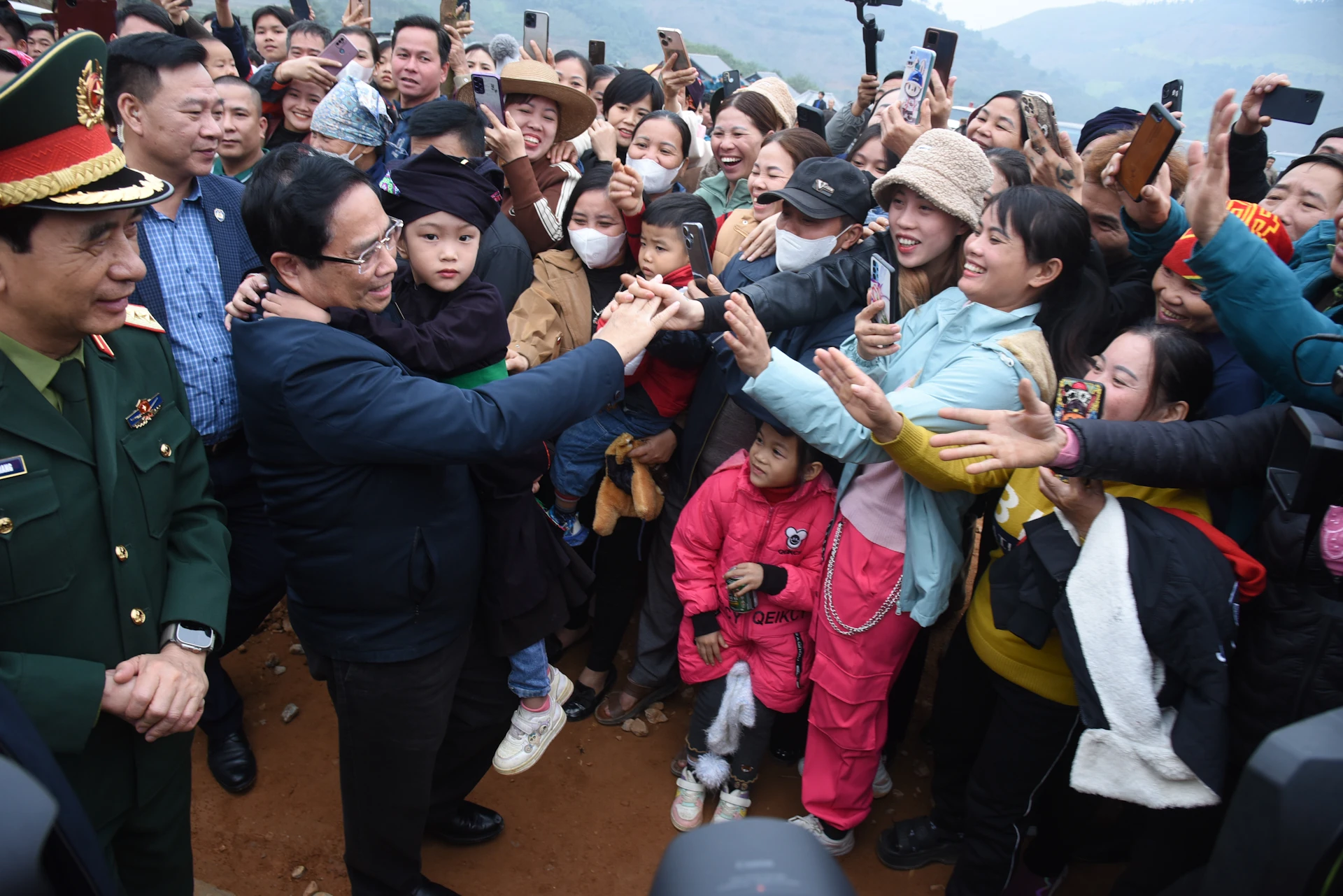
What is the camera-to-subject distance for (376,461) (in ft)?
6.34

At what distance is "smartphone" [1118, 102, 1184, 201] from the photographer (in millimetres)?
2383

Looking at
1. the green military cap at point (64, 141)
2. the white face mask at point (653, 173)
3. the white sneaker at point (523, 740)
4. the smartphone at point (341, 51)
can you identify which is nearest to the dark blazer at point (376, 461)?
the green military cap at point (64, 141)

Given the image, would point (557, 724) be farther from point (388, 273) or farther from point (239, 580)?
point (388, 273)

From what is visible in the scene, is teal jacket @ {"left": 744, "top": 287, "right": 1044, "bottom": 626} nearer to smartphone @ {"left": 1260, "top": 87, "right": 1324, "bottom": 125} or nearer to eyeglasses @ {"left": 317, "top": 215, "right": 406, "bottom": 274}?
eyeglasses @ {"left": 317, "top": 215, "right": 406, "bottom": 274}

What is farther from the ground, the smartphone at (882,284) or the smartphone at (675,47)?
the smartphone at (675,47)

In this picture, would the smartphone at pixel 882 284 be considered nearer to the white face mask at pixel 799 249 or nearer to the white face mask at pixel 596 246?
the white face mask at pixel 799 249

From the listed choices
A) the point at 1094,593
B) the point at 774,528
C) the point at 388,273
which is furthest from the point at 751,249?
the point at 1094,593

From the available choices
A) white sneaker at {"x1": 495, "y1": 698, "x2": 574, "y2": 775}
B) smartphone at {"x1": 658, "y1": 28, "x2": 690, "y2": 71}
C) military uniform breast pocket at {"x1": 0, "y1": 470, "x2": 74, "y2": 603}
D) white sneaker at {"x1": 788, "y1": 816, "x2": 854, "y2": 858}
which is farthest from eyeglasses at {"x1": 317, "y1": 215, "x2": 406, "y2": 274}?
smartphone at {"x1": 658, "y1": 28, "x2": 690, "y2": 71}

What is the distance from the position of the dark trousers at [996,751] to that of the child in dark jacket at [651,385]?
4.81 ft

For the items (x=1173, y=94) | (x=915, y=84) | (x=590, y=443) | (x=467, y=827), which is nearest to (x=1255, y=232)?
(x=1173, y=94)

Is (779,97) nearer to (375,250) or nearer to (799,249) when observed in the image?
(799,249)

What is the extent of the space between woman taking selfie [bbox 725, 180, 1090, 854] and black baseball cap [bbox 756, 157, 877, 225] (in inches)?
11.3

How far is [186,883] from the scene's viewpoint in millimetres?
2137

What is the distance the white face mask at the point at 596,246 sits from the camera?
3.45 meters
